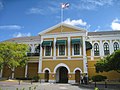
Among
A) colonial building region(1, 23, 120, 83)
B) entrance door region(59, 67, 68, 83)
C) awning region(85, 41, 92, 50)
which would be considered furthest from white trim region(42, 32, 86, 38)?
entrance door region(59, 67, 68, 83)

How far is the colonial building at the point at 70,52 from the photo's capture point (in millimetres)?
32750

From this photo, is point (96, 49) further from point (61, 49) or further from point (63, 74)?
point (63, 74)

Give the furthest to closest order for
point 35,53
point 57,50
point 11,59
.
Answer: point 35,53 → point 57,50 → point 11,59

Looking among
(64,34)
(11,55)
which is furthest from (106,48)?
(11,55)

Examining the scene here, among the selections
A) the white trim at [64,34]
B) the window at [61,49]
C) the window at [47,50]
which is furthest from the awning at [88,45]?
the window at [47,50]

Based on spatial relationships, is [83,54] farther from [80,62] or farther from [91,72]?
[91,72]

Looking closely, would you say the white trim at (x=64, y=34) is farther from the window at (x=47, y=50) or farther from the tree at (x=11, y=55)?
the tree at (x=11, y=55)

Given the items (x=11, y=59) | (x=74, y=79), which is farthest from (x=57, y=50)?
(x=11, y=59)

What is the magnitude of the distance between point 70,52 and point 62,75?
5871mm

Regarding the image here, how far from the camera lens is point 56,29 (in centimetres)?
3562

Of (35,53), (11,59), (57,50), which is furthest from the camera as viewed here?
(35,53)

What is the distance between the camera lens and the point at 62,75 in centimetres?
3584

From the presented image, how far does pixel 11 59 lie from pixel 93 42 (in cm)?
1753

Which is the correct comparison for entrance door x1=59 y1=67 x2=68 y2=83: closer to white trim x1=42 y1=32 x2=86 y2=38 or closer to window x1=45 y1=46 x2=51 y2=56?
window x1=45 y1=46 x2=51 y2=56
